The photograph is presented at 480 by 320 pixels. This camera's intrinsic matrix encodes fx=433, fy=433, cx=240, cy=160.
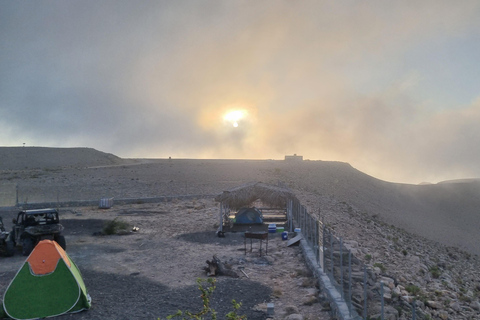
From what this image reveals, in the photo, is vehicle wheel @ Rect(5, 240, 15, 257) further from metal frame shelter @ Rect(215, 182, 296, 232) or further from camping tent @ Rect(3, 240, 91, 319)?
metal frame shelter @ Rect(215, 182, 296, 232)

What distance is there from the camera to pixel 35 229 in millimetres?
17703

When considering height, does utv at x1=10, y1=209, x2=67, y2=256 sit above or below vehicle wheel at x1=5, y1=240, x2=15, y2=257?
above

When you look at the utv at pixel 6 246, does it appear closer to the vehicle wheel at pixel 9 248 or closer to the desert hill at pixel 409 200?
the vehicle wheel at pixel 9 248

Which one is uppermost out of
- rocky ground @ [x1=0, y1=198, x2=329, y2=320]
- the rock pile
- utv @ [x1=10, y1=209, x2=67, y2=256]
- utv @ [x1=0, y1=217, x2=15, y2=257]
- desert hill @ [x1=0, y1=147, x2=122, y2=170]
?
desert hill @ [x1=0, y1=147, x2=122, y2=170]

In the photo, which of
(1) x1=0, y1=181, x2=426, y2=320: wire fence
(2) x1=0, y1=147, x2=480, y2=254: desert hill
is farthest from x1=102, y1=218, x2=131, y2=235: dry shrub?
(2) x1=0, y1=147, x2=480, y2=254: desert hill

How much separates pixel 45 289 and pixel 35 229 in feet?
25.7

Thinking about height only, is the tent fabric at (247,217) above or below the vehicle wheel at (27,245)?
above

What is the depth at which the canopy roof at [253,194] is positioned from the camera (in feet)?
77.2

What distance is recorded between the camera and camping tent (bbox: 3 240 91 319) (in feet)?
34.2

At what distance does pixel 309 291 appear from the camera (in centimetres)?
1239

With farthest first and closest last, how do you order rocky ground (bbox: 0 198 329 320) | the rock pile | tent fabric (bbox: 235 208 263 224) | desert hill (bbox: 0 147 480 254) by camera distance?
desert hill (bbox: 0 147 480 254)
tent fabric (bbox: 235 208 263 224)
the rock pile
rocky ground (bbox: 0 198 329 320)

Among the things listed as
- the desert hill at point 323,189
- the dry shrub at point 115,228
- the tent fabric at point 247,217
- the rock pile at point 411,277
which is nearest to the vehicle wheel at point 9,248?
the dry shrub at point 115,228

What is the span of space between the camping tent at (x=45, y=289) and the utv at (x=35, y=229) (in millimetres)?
7042

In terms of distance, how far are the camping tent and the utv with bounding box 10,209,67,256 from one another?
7042mm
